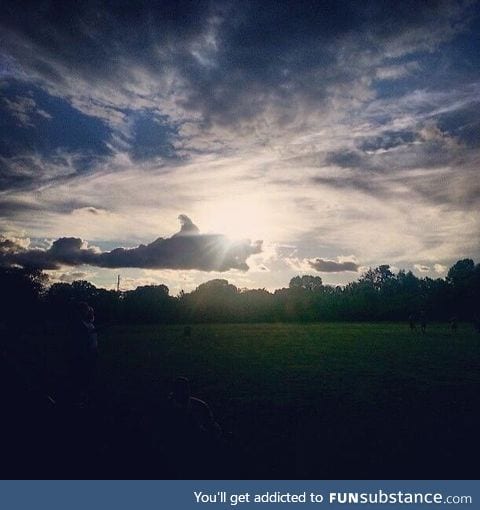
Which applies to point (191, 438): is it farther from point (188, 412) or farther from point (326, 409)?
point (326, 409)

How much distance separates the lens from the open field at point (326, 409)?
265 inches

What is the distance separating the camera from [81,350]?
938 centimetres

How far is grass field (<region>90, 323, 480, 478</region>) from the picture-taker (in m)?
6.80

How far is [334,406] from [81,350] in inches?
252

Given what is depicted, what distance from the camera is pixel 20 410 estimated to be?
8750mm

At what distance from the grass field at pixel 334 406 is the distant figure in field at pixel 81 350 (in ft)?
4.72

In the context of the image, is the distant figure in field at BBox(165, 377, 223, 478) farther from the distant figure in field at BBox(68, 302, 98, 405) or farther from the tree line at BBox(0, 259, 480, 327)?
the tree line at BBox(0, 259, 480, 327)

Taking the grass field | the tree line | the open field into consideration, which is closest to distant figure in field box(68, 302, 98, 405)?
the open field

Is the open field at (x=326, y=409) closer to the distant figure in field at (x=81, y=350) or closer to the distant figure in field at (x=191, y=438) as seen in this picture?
the distant figure in field at (x=191, y=438)

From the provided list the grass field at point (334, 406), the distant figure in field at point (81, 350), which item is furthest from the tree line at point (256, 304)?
the distant figure in field at point (81, 350)

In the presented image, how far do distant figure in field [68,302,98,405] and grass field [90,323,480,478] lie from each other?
4.72 ft

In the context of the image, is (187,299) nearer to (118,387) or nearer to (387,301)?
(387,301)

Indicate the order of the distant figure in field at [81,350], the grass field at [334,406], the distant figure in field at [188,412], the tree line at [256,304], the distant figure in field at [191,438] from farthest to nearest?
the tree line at [256,304]
the distant figure in field at [81,350]
the distant figure in field at [188,412]
the grass field at [334,406]
the distant figure in field at [191,438]

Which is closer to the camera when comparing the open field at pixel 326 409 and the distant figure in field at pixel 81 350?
the open field at pixel 326 409
